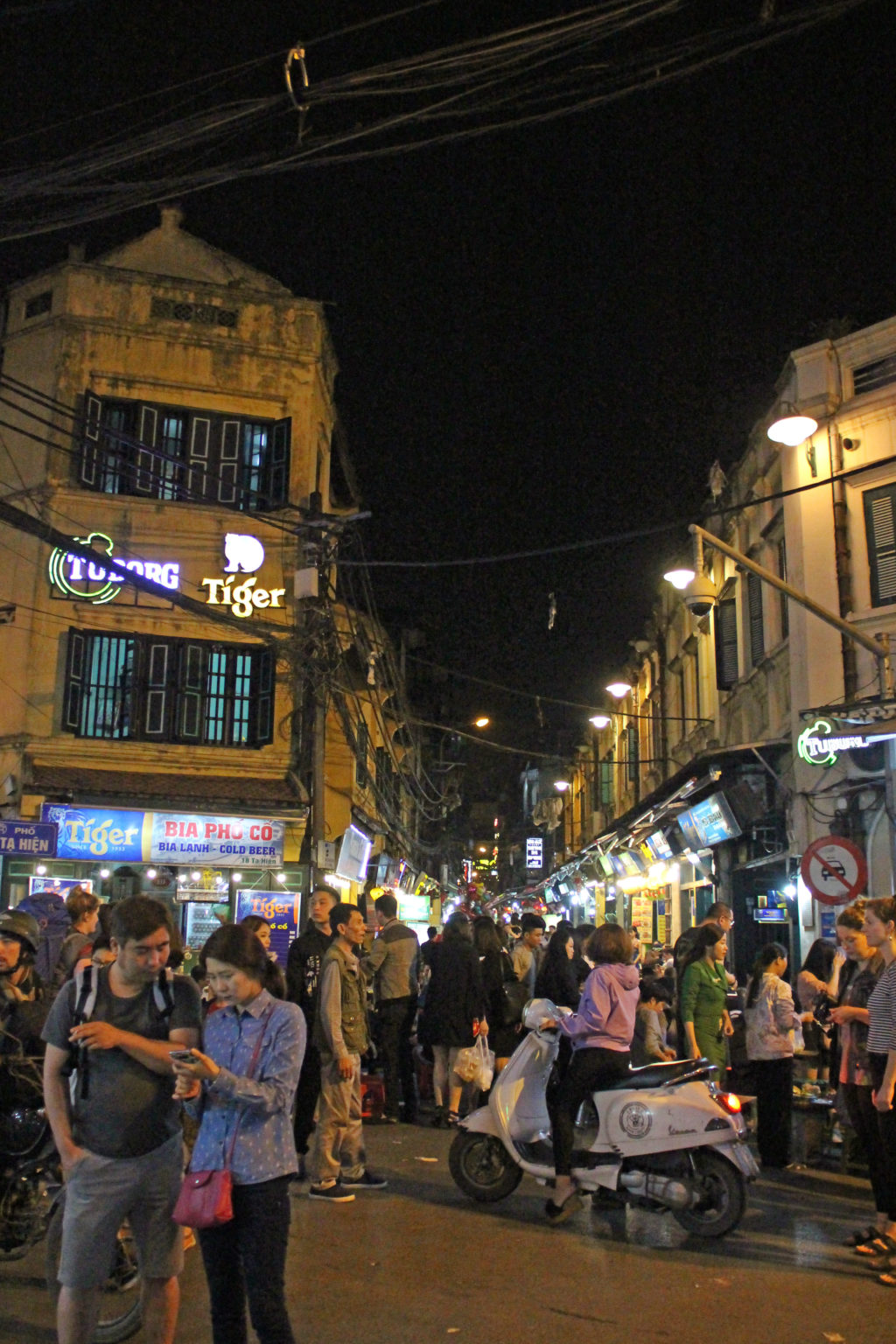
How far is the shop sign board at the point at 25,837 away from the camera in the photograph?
17031 millimetres

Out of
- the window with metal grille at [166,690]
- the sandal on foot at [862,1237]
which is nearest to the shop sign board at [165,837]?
the window with metal grille at [166,690]

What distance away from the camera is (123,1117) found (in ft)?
13.3

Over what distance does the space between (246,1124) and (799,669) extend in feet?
45.7

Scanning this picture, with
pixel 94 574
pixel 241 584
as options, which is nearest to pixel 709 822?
pixel 241 584

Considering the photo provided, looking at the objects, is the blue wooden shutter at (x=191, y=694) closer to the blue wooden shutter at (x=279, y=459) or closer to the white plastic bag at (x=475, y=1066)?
the blue wooden shutter at (x=279, y=459)

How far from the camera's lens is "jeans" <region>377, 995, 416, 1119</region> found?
1171 centimetres

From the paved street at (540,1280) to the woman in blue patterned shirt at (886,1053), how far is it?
283 millimetres

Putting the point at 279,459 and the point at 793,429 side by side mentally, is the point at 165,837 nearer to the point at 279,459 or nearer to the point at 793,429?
the point at 279,459

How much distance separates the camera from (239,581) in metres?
22.2

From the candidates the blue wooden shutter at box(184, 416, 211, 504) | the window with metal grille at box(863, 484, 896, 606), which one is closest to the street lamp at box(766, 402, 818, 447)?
the window with metal grille at box(863, 484, 896, 606)

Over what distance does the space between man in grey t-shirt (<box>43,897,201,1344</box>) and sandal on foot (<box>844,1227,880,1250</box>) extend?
4427 millimetres

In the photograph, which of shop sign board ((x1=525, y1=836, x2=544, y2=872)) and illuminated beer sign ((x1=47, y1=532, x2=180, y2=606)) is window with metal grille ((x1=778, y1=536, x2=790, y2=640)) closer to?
illuminated beer sign ((x1=47, y1=532, x2=180, y2=606))

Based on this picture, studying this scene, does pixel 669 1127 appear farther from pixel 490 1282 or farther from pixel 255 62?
pixel 255 62

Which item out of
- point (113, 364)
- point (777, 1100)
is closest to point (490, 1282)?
point (777, 1100)
